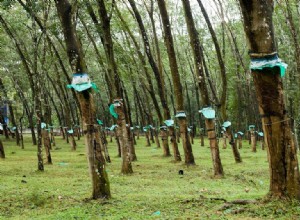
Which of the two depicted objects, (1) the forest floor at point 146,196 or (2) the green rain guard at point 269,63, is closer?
(2) the green rain guard at point 269,63

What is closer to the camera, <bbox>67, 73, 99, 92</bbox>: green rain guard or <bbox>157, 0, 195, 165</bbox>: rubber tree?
<bbox>67, 73, 99, 92</bbox>: green rain guard

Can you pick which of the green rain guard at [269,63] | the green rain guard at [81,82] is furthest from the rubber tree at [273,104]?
the green rain guard at [81,82]

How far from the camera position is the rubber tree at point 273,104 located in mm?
5742

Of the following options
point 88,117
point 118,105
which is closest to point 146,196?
point 88,117

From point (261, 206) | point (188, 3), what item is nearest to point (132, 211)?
point (261, 206)

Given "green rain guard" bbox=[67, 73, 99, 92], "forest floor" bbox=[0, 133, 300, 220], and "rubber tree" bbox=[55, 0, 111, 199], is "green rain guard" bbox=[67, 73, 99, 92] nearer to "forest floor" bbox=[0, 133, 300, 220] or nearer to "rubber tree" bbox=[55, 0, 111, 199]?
"rubber tree" bbox=[55, 0, 111, 199]

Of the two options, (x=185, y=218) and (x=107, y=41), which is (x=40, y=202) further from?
(x=107, y=41)

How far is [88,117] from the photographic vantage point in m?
7.61

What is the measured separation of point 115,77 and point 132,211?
7.28 meters

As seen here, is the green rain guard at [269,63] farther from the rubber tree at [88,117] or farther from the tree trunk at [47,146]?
the tree trunk at [47,146]

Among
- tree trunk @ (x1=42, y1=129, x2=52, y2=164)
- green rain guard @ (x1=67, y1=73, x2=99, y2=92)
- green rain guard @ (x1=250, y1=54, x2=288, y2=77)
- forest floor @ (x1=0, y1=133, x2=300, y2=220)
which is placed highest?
green rain guard @ (x1=67, y1=73, x2=99, y2=92)

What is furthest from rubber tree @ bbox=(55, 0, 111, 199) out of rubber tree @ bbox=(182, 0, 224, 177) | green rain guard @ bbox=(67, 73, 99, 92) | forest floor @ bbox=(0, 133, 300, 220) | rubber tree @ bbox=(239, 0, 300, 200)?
rubber tree @ bbox=(182, 0, 224, 177)

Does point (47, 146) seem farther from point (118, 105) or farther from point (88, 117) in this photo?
point (88, 117)

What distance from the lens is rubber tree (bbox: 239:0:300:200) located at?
5.74 meters
